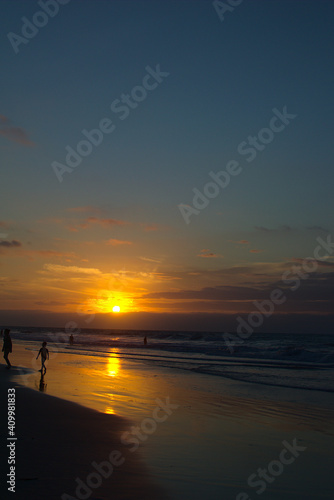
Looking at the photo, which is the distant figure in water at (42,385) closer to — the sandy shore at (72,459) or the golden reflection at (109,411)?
the golden reflection at (109,411)

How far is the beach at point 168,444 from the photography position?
6797 mm

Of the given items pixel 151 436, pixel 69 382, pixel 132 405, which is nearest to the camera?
pixel 151 436

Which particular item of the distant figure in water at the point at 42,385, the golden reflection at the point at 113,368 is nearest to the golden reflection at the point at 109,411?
the distant figure in water at the point at 42,385

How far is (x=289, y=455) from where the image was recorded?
9203 millimetres

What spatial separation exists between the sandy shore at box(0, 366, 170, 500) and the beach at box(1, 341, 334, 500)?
2 cm

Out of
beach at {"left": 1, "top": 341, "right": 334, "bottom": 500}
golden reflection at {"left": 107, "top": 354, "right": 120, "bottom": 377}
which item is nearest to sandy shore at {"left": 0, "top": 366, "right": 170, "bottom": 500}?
beach at {"left": 1, "top": 341, "right": 334, "bottom": 500}

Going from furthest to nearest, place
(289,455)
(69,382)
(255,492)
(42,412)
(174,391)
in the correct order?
(69,382) < (174,391) < (42,412) < (289,455) < (255,492)

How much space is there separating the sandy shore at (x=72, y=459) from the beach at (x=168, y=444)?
0.02 meters

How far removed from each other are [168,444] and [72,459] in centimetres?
258

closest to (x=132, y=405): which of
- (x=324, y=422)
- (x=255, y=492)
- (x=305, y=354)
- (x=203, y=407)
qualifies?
(x=203, y=407)

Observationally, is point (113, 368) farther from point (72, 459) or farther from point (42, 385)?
point (72, 459)

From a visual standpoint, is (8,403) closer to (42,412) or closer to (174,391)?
(42,412)

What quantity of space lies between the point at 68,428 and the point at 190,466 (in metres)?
3.66

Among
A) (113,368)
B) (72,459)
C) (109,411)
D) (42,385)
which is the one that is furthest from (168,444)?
(113,368)
